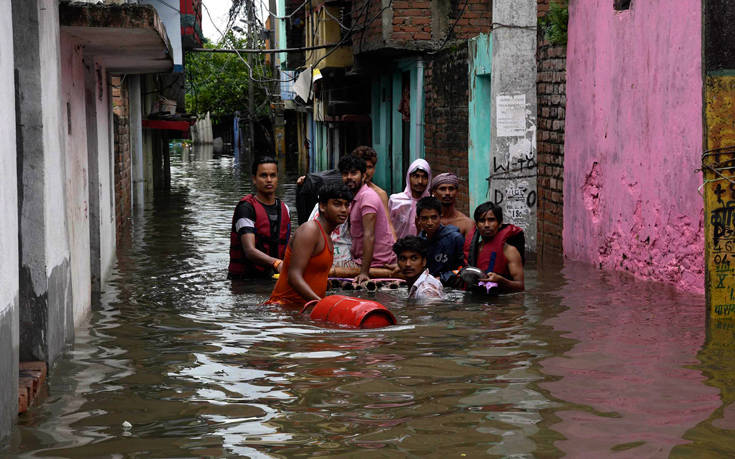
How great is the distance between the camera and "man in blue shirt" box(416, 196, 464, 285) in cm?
930

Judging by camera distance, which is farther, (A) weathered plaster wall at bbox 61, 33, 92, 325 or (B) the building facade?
(A) weathered plaster wall at bbox 61, 33, 92, 325

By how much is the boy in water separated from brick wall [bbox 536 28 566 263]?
3.23 m

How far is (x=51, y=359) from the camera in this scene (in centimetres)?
639

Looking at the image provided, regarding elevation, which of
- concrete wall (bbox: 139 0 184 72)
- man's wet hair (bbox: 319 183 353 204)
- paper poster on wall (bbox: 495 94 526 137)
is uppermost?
concrete wall (bbox: 139 0 184 72)

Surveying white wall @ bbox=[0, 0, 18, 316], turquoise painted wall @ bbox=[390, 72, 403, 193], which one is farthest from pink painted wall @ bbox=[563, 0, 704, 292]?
turquoise painted wall @ bbox=[390, 72, 403, 193]

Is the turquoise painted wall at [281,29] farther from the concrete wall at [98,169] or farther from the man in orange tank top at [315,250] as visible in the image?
Result: the man in orange tank top at [315,250]

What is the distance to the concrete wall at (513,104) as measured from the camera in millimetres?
11688

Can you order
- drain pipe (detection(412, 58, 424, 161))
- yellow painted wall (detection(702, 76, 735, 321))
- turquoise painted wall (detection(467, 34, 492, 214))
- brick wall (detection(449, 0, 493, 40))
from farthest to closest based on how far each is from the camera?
1. brick wall (detection(449, 0, 493, 40))
2. drain pipe (detection(412, 58, 424, 161))
3. turquoise painted wall (detection(467, 34, 492, 214))
4. yellow painted wall (detection(702, 76, 735, 321))

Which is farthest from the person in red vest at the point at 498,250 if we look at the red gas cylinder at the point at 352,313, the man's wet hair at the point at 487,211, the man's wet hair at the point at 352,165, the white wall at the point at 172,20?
the white wall at the point at 172,20

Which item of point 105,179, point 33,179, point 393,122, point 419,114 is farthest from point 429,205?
point 393,122

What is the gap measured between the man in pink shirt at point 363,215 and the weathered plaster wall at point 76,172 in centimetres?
232

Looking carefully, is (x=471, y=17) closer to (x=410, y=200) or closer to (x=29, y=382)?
(x=410, y=200)

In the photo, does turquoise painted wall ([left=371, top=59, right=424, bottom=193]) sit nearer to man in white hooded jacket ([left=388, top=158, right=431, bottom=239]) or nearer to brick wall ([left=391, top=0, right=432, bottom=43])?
brick wall ([left=391, top=0, right=432, bottom=43])

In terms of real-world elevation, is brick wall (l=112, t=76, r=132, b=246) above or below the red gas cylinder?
above
